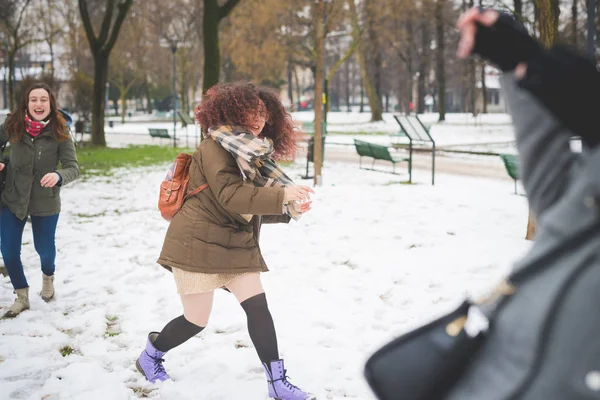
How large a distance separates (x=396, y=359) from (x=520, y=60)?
0.69 meters

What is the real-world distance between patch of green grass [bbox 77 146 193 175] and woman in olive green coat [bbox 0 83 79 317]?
34.1 ft

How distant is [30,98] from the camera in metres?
4.88

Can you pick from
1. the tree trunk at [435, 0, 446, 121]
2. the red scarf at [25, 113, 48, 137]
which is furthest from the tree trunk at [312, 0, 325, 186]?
the tree trunk at [435, 0, 446, 121]

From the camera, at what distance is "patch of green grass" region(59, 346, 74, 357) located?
4.42 m

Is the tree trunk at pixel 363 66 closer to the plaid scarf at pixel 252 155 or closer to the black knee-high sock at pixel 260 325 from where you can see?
the plaid scarf at pixel 252 155

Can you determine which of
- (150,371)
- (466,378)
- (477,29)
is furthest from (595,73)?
(150,371)

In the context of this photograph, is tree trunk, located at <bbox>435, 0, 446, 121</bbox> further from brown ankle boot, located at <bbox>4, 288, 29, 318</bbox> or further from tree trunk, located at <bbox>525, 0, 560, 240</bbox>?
brown ankle boot, located at <bbox>4, 288, 29, 318</bbox>

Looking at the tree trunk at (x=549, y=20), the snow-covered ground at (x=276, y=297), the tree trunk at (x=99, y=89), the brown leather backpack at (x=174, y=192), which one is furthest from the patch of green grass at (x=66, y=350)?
the tree trunk at (x=99, y=89)

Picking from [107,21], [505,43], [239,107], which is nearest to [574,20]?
[107,21]

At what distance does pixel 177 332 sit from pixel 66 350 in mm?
1274

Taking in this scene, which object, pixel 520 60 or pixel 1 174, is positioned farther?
pixel 1 174

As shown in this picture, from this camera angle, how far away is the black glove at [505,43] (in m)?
1.42

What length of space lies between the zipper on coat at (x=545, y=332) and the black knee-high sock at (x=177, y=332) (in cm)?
255

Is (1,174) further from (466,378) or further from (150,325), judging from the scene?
(466,378)
